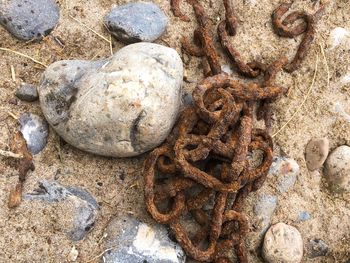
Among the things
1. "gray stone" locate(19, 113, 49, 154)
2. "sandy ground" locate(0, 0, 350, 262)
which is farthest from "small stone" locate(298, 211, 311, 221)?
"gray stone" locate(19, 113, 49, 154)

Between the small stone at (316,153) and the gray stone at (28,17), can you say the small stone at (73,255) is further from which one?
the small stone at (316,153)

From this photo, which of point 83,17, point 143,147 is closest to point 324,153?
point 143,147

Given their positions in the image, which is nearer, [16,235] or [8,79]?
[16,235]

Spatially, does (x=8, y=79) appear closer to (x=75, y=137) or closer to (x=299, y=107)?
(x=75, y=137)

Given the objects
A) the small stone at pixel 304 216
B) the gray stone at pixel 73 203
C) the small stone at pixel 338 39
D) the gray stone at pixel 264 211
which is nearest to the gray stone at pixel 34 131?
the gray stone at pixel 73 203

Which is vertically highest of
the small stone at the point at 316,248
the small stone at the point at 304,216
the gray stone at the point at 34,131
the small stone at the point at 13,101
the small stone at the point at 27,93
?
the small stone at the point at 304,216

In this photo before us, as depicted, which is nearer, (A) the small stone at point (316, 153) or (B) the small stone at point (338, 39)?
(A) the small stone at point (316, 153)

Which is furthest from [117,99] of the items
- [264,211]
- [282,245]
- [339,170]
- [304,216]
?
[339,170]
